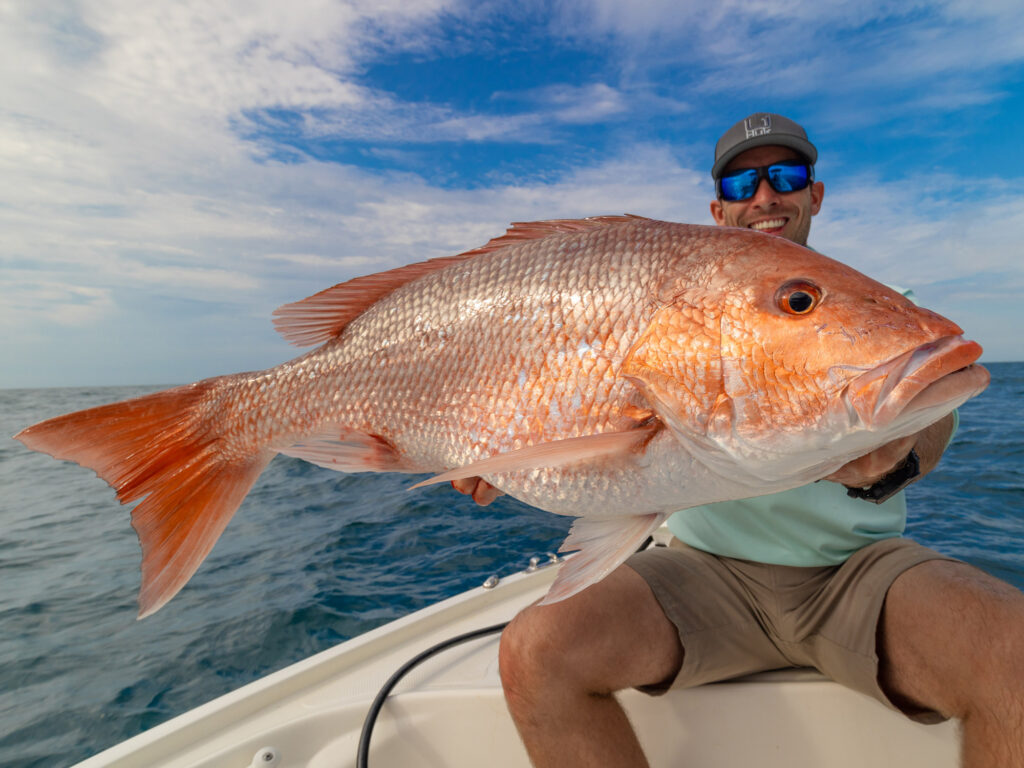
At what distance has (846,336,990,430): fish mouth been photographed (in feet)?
3.69

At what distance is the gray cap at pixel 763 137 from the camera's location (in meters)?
3.03

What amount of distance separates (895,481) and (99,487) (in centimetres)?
1576

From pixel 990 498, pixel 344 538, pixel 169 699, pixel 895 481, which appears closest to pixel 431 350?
pixel 895 481

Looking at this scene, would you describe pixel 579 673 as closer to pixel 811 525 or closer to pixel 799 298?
pixel 811 525

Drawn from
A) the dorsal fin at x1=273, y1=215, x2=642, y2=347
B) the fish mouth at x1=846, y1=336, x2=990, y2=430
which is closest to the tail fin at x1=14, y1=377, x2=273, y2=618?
the dorsal fin at x1=273, y1=215, x2=642, y2=347

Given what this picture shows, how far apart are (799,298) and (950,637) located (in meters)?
1.12

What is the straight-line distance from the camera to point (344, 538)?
6992 mm

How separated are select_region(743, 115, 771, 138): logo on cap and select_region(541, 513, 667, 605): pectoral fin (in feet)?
8.05

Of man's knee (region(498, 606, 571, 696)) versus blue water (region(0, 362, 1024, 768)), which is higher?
man's knee (region(498, 606, 571, 696))

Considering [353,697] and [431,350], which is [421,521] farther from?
[431,350]

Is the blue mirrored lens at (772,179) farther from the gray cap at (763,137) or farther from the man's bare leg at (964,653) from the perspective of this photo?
the man's bare leg at (964,653)

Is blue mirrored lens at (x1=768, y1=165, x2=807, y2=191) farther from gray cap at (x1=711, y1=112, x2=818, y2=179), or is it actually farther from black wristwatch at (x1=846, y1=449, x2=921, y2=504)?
black wristwatch at (x1=846, y1=449, x2=921, y2=504)

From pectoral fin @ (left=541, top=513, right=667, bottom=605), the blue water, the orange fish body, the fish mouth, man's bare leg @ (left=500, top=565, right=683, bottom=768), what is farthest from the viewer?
the blue water

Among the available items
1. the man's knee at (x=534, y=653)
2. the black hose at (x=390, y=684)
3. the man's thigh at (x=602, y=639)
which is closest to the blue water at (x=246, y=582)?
the black hose at (x=390, y=684)
